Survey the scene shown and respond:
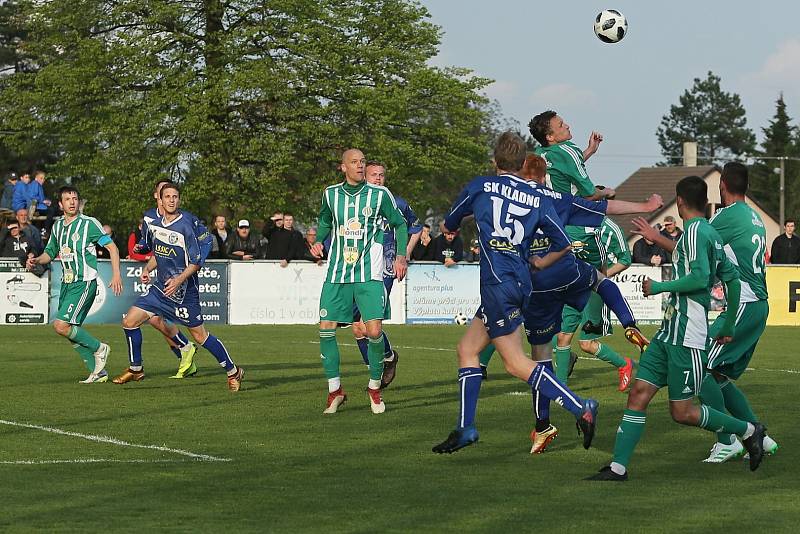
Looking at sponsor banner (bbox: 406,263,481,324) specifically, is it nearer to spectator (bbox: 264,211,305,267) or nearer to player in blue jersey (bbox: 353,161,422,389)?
spectator (bbox: 264,211,305,267)

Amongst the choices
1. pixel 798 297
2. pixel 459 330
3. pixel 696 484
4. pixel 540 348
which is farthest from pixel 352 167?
pixel 798 297

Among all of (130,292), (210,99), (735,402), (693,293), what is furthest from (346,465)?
(210,99)

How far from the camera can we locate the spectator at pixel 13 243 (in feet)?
88.3

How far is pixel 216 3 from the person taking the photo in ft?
157

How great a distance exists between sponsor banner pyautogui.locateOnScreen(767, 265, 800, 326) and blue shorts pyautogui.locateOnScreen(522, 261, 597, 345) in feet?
69.9

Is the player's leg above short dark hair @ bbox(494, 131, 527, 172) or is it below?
below

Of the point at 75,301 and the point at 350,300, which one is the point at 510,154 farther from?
the point at 75,301

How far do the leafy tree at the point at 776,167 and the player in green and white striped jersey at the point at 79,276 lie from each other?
94.8m

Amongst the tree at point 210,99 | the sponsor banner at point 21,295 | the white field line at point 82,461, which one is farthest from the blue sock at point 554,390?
the tree at point 210,99

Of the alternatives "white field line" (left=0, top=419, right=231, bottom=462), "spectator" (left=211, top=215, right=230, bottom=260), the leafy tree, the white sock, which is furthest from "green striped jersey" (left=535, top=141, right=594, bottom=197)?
the leafy tree

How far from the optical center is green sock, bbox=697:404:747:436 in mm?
8891

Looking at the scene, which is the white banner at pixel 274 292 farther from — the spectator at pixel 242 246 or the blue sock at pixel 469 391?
the blue sock at pixel 469 391

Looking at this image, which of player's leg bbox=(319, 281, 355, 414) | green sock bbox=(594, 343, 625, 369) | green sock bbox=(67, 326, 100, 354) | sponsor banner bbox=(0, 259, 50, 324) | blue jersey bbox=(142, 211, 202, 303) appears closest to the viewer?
player's leg bbox=(319, 281, 355, 414)

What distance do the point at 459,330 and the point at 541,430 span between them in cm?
1695
